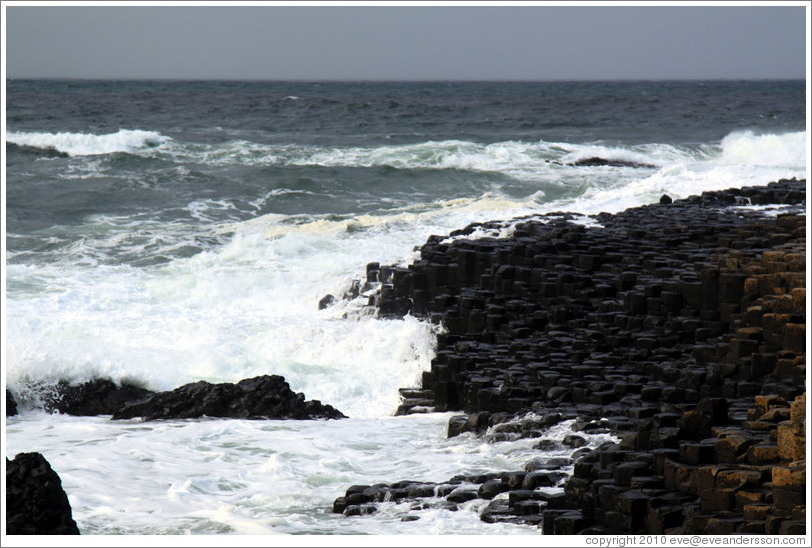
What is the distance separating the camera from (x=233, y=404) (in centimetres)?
905

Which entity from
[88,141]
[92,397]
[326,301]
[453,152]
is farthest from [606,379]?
[88,141]

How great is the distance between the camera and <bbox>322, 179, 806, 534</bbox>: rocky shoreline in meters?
5.58

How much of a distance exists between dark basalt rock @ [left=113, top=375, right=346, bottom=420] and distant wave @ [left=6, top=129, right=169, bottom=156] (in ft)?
72.5

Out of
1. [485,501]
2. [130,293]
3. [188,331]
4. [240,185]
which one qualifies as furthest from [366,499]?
[240,185]

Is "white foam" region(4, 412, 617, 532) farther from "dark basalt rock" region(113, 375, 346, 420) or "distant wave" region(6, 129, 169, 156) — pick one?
"distant wave" region(6, 129, 169, 156)

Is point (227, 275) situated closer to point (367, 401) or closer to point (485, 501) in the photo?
point (367, 401)

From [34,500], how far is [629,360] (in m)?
5.39

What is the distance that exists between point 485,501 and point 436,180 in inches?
734

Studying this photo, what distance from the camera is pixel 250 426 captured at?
28.1 feet

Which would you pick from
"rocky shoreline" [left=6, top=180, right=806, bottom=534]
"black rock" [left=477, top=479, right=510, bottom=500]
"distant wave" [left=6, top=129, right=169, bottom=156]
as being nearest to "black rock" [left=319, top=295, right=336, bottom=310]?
"rocky shoreline" [left=6, top=180, right=806, bottom=534]

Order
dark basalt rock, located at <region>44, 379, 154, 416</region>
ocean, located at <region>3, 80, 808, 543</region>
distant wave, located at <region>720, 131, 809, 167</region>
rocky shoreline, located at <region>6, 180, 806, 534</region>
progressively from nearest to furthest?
rocky shoreline, located at <region>6, 180, 806, 534</region> < ocean, located at <region>3, 80, 808, 543</region> < dark basalt rock, located at <region>44, 379, 154, 416</region> < distant wave, located at <region>720, 131, 809, 167</region>

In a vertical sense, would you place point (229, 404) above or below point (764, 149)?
below

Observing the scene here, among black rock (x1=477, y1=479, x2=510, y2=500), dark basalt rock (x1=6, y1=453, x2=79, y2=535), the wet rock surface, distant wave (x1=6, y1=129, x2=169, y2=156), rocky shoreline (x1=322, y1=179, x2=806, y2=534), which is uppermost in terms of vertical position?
distant wave (x1=6, y1=129, x2=169, y2=156)

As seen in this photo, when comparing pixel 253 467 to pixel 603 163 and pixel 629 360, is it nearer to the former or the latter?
pixel 629 360
